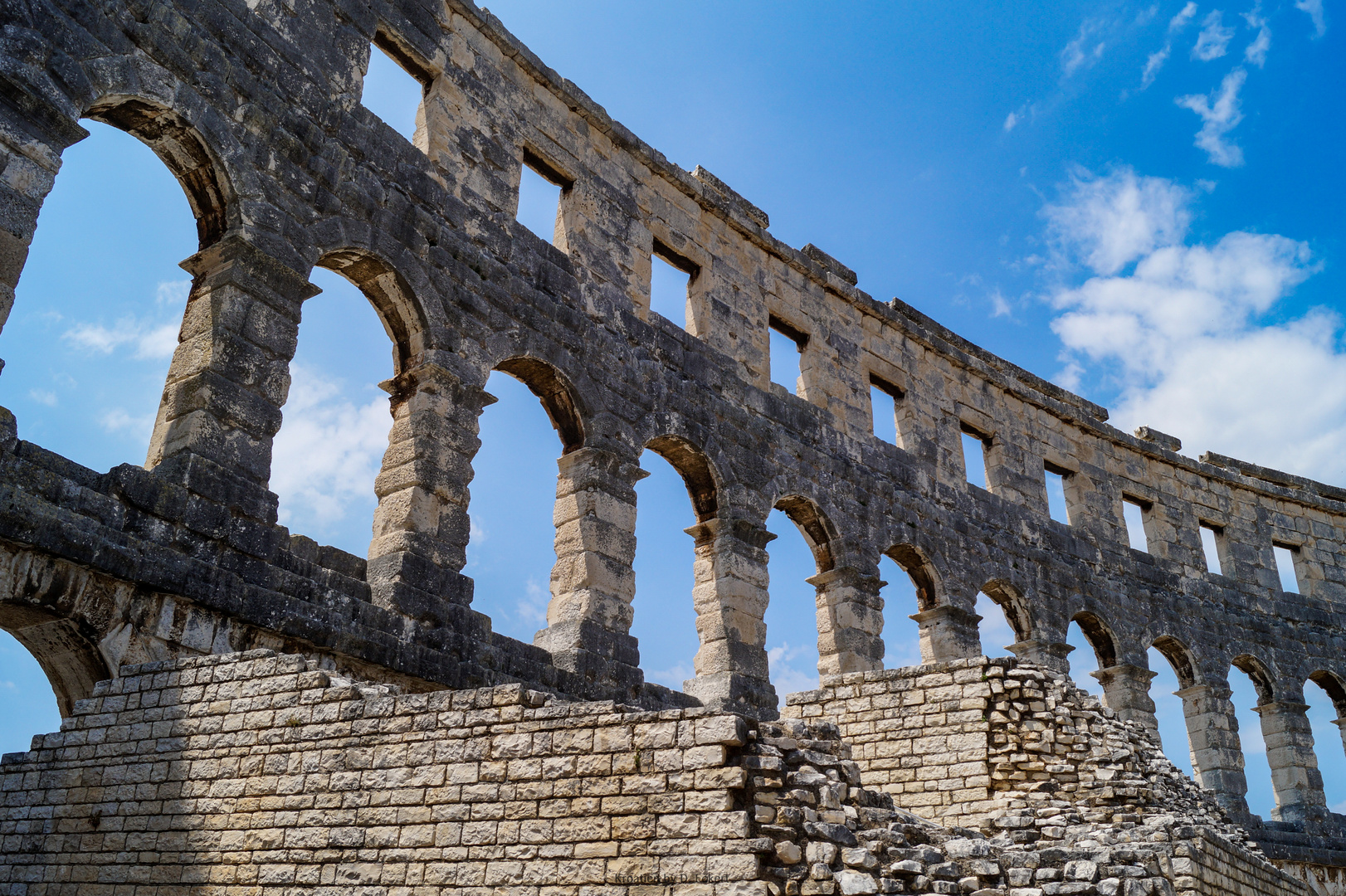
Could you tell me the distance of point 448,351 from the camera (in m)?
9.88

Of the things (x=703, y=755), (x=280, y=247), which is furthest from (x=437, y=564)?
(x=703, y=755)

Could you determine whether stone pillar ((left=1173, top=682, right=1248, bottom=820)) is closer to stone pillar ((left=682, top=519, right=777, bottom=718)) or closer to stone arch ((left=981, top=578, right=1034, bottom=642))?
stone arch ((left=981, top=578, right=1034, bottom=642))

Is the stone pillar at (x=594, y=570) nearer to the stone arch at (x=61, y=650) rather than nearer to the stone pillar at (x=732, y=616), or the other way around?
the stone pillar at (x=732, y=616)

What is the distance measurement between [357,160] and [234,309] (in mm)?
2337

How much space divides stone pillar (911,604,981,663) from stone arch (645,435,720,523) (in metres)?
4.14

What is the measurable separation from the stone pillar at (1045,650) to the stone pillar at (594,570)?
7.69 m

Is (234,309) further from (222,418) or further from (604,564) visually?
(604,564)

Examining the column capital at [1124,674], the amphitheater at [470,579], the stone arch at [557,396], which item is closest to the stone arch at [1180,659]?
the column capital at [1124,674]

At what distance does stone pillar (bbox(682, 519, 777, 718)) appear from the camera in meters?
11.2

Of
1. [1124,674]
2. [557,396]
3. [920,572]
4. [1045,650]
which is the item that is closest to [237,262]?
[557,396]

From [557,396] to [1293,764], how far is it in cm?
1530

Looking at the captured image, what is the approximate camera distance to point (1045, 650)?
52.5ft

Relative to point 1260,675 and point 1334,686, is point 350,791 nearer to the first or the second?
point 1260,675

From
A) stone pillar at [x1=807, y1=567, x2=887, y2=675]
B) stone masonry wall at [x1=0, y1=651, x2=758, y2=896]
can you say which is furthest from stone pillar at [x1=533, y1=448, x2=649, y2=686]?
stone masonry wall at [x1=0, y1=651, x2=758, y2=896]
